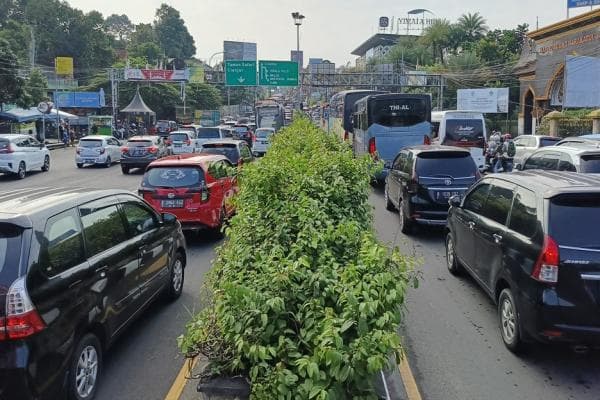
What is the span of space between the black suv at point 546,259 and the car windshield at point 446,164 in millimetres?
4390

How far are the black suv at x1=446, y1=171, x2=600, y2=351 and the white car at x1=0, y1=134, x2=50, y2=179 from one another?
1933 cm

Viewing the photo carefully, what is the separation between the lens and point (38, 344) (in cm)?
377

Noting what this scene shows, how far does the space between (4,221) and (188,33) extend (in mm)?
137755

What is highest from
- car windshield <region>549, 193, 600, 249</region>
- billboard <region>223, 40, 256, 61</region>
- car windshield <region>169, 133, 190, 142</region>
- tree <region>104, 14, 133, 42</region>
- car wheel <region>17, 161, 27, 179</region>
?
tree <region>104, 14, 133, 42</region>

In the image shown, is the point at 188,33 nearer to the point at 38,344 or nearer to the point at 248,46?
the point at 248,46

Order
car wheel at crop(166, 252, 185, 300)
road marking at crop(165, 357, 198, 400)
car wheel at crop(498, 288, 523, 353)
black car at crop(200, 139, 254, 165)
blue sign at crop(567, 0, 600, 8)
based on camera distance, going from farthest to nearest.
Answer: blue sign at crop(567, 0, 600, 8), black car at crop(200, 139, 254, 165), car wheel at crop(166, 252, 185, 300), car wheel at crop(498, 288, 523, 353), road marking at crop(165, 357, 198, 400)

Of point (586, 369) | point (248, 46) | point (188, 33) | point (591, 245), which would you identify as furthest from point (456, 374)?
point (188, 33)

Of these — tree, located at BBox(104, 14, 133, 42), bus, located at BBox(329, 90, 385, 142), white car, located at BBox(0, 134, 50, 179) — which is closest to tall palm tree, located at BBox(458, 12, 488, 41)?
bus, located at BBox(329, 90, 385, 142)

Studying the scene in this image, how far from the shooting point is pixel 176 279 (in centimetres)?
715

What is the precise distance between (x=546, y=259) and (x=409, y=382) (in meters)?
1.63

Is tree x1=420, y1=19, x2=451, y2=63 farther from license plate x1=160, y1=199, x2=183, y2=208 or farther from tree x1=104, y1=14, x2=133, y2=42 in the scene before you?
tree x1=104, y1=14, x2=133, y2=42

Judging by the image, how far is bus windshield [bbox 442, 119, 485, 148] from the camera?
22.0 m

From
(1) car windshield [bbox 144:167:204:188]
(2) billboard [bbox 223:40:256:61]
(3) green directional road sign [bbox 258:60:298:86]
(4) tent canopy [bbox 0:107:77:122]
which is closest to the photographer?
(1) car windshield [bbox 144:167:204:188]

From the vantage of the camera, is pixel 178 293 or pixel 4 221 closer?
pixel 4 221
